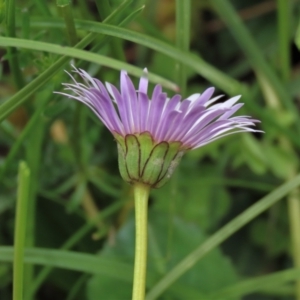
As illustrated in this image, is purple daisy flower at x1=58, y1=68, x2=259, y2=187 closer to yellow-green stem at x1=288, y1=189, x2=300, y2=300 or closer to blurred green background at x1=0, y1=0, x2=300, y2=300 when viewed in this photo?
blurred green background at x1=0, y1=0, x2=300, y2=300

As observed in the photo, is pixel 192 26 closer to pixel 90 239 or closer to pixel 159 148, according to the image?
pixel 90 239

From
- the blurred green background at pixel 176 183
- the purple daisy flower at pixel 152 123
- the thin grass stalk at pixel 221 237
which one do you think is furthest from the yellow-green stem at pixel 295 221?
the purple daisy flower at pixel 152 123

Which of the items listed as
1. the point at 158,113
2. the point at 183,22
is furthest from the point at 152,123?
the point at 183,22

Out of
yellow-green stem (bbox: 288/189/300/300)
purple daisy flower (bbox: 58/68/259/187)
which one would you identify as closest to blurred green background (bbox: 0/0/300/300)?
yellow-green stem (bbox: 288/189/300/300)

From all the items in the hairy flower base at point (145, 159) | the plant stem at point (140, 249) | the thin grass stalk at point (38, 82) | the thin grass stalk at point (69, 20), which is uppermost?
the thin grass stalk at point (69, 20)

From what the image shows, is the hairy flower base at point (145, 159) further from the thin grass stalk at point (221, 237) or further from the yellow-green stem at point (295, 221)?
the yellow-green stem at point (295, 221)

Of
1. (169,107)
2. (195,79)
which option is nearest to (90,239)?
(195,79)
